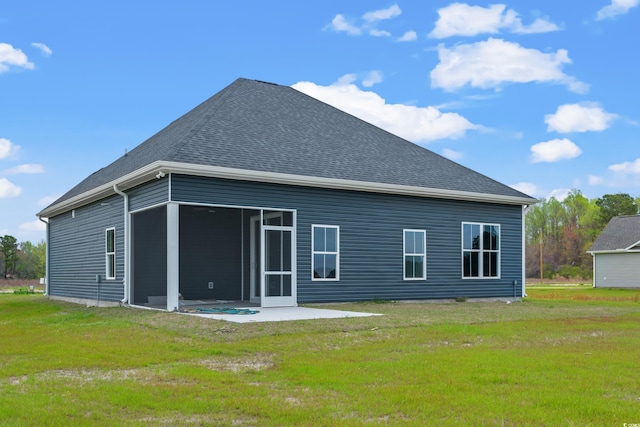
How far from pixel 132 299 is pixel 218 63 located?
23.6 feet

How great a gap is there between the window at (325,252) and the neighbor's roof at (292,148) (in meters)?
1.31

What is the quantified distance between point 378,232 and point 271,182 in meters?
3.49

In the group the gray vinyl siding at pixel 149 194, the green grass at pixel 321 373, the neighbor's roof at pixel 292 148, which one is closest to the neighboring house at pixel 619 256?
the neighbor's roof at pixel 292 148

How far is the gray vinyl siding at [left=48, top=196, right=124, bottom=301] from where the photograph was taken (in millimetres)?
16938

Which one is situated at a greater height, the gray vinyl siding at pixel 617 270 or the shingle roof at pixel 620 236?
the shingle roof at pixel 620 236

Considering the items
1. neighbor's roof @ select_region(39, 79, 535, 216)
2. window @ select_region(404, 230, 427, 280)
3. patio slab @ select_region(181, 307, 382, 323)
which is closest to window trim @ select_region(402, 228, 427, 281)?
window @ select_region(404, 230, 427, 280)

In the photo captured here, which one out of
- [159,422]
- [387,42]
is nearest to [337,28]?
[387,42]

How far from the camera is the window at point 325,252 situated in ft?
53.4

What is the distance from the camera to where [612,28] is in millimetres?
A: 20375

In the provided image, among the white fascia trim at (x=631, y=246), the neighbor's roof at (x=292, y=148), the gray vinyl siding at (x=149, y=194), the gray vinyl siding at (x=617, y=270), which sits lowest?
the gray vinyl siding at (x=617, y=270)

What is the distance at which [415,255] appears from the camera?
714 inches

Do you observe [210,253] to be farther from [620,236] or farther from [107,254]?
[620,236]

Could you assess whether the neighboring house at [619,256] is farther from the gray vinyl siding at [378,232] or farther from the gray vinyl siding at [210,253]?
the gray vinyl siding at [210,253]

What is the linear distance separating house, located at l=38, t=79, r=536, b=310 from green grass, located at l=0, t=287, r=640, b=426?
4049mm
